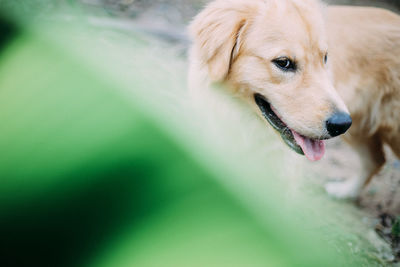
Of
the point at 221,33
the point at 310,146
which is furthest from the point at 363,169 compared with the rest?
the point at 221,33

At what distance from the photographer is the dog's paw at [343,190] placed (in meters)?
3.60

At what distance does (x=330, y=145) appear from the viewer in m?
4.40

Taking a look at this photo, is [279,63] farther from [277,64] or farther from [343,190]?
[343,190]

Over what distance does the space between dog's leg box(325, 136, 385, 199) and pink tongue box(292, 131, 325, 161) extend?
120cm

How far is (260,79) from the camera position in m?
2.17

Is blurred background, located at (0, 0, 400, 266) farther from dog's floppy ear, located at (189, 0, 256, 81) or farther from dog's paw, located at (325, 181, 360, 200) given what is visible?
dog's paw, located at (325, 181, 360, 200)

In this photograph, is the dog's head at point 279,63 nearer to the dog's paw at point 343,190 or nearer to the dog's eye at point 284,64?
the dog's eye at point 284,64

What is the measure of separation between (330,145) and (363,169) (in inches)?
36.8

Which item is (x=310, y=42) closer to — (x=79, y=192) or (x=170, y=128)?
(x=170, y=128)

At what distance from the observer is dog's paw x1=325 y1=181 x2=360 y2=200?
3598 millimetres

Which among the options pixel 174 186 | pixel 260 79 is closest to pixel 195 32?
pixel 260 79

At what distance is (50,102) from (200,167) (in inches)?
10.2

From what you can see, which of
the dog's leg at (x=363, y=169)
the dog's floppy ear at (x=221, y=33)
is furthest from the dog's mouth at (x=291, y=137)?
the dog's leg at (x=363, y=169)

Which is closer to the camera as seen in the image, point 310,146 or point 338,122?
point 338,122
